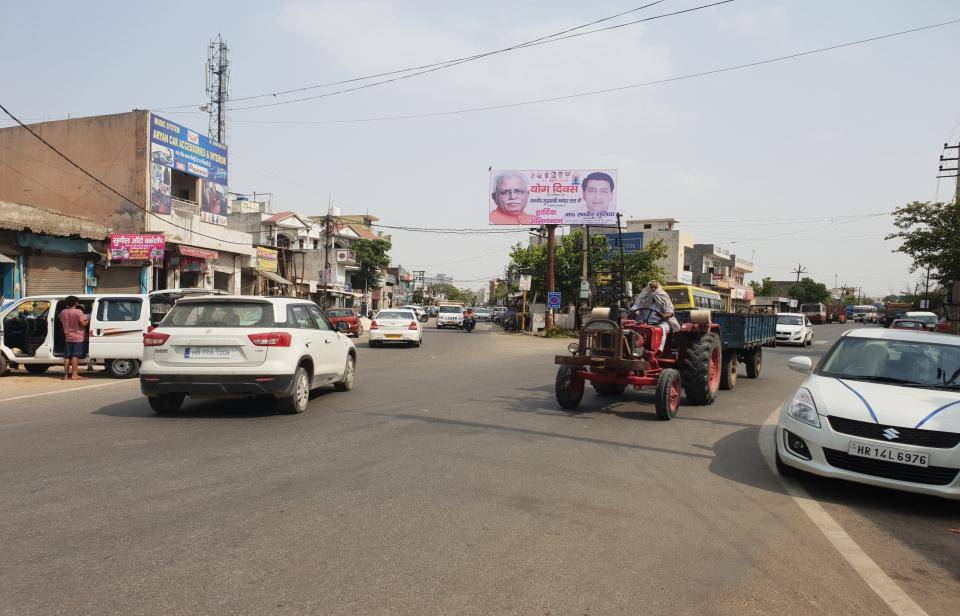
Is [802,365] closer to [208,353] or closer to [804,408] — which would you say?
[804,408]

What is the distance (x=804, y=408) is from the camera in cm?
596

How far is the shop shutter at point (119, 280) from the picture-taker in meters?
25.6

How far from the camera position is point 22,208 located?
70.8 feet

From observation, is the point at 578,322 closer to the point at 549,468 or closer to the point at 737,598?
the point at 549,468

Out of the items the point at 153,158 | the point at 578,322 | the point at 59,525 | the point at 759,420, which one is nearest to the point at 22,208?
the point at 153,158

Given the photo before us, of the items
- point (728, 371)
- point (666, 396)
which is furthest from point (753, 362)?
point (666, 396)

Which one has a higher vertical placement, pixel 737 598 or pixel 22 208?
pixel 22 208

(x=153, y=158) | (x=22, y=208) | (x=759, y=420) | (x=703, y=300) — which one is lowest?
(x=759, y=420)

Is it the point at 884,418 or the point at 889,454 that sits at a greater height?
the point at 884,418

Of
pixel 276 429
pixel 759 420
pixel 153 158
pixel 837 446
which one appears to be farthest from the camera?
pixel 153 158

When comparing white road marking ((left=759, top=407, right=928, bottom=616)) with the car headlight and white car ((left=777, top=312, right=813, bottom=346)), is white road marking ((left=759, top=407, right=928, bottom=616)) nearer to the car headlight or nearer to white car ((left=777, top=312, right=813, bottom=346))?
the car headlight

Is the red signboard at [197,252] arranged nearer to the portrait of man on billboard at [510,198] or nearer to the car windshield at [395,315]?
the car windshield at [395,315]

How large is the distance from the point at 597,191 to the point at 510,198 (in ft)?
17.2

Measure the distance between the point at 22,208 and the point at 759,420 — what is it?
75.3ft
